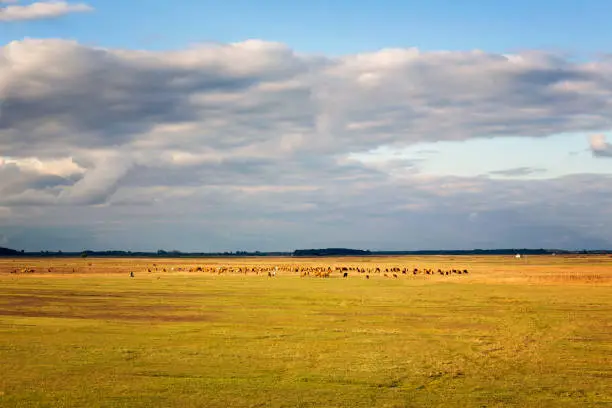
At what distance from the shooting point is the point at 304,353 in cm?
2242

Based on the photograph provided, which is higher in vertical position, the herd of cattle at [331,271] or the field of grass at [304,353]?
the herd of cattle at [331,271]

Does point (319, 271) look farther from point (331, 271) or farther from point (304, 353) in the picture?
point (304, 353)

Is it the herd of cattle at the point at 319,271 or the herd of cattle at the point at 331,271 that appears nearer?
the herd of cattle at the point at 331,271

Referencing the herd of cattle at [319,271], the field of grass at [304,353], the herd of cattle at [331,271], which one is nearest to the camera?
the field of grass at [304,353]

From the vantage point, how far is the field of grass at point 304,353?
53.6ft

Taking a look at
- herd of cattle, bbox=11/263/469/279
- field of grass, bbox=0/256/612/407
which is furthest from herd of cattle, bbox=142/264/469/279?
field of grass, bbox=0/256/612/407

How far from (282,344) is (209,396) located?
8336mm

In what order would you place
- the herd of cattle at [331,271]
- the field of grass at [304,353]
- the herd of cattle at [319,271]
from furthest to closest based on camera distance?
the herd of cattle at [319,271], the herd of cattle at [331,271], the field of grass at [304,353]

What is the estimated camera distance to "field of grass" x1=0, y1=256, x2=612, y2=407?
16.3 m

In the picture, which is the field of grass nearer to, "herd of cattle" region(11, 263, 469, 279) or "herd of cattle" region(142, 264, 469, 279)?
"herd of cattle" region(142, 264, 469, 279)

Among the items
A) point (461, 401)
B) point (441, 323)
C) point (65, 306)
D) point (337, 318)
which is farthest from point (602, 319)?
point (65, 306)

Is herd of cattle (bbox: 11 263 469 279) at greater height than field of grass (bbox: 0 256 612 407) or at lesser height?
greater

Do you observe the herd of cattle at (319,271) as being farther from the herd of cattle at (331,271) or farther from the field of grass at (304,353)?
the field of grass at (304,353)

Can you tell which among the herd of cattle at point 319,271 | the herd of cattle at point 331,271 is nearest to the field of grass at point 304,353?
the herd of cattle at point 331,271
